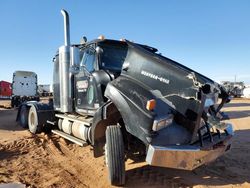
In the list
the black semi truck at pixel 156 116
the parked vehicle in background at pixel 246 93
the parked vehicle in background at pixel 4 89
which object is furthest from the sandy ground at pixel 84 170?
the parked vehicle in background at pixel 246 93

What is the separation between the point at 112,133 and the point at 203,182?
180 centimetres

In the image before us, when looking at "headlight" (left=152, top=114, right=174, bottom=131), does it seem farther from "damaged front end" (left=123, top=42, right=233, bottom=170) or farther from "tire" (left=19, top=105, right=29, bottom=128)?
"tire" (left=19, top=105, right=29, bottom=128)

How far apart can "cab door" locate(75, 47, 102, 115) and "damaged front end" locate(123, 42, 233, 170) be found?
1503mm

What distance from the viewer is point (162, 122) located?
13.7 ft

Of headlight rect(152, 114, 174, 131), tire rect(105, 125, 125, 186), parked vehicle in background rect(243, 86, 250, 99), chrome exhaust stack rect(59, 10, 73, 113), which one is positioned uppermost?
chrome exhaust stack rect(59, 10, 73, 113)

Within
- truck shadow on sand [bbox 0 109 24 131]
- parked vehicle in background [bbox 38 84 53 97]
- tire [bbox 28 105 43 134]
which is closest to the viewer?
tire [bbox 28 105 43 134]

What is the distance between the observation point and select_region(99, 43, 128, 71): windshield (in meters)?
6.28

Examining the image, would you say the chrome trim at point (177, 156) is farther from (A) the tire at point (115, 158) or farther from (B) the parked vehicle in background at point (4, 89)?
(B) the parked vehicle in background at point (4, 89)

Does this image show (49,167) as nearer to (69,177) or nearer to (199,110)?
(69,177)

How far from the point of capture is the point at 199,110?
14.0 ft

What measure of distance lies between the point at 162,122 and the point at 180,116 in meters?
0.43

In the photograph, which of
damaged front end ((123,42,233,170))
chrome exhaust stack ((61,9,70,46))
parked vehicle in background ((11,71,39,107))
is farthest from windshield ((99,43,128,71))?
parked vehicle in background ((11,71,39,107))

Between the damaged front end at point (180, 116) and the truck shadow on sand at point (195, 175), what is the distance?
0.70 metres

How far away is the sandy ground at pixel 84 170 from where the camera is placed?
497 centimetres
